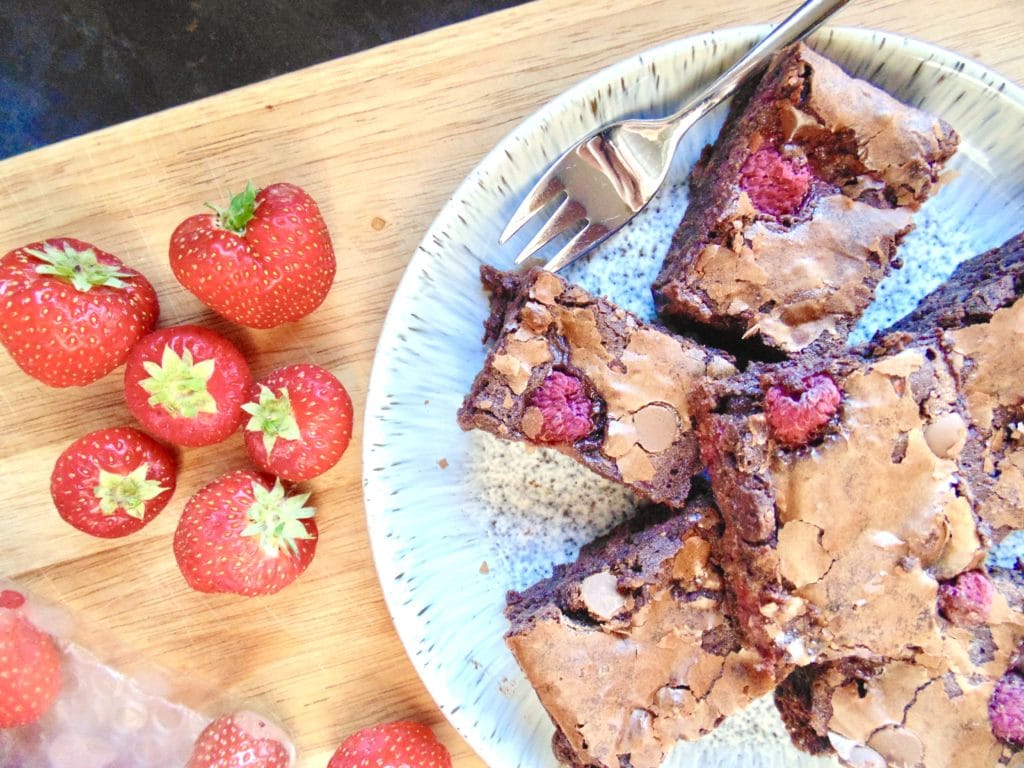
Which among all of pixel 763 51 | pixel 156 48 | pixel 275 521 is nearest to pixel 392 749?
pixel 275 521

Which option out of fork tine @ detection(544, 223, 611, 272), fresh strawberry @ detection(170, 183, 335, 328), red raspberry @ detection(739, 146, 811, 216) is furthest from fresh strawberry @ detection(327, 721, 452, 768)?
red raspberry @ detection(739, 146, 811, 216)

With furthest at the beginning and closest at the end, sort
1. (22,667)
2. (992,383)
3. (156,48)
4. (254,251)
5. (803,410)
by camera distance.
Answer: (156,48) → (22,667) → (254,251) → (992,383) → (803,410)

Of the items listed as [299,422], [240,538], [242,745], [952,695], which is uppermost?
[299,422]

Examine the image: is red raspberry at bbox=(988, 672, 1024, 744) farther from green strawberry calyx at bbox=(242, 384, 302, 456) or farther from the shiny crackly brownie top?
green strawberry calyx at bbox=(242, 384, 302, 456)

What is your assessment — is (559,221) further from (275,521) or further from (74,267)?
(74,267)

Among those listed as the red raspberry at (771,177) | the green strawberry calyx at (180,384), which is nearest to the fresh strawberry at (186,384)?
the green strawberry calyx at (180,384)

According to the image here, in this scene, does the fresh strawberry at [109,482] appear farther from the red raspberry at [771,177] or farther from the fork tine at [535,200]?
the red raspberry at [771,177]
